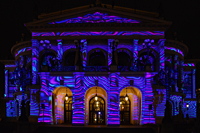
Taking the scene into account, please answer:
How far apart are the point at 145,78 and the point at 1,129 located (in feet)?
59.0

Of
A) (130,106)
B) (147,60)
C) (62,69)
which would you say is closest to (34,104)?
(62,69)

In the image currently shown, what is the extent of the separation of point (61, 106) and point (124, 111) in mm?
8336

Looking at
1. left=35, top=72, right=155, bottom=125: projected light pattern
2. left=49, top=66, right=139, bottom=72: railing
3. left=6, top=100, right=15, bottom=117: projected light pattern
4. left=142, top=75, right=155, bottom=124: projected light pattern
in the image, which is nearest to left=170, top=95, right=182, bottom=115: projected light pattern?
left=142, top=75, right=155, bottom=124: projected light pattern

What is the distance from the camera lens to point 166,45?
4962 cm

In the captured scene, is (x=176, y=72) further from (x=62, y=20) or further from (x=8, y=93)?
(x=8, y=93)

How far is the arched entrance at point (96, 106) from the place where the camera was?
144 feet

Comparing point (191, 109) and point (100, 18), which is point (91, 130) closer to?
point (100, 18)

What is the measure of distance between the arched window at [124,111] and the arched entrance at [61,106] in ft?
22.1

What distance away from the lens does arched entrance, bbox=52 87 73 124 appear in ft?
145

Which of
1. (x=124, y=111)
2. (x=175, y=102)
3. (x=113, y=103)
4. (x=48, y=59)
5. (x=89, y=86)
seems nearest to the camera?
(x=113, y=103)

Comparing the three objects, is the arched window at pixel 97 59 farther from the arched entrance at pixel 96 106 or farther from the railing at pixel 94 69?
the arched entrance at pixel 96 106


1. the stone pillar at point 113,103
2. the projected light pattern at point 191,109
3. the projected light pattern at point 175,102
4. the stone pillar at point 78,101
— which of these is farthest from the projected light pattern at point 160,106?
the projected light pattern at point 191,109

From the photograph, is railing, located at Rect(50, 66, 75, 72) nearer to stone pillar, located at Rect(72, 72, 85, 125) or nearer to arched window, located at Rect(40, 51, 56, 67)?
arched window, located at Rect(40, 51, 56, 67)

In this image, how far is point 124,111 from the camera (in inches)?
1784
